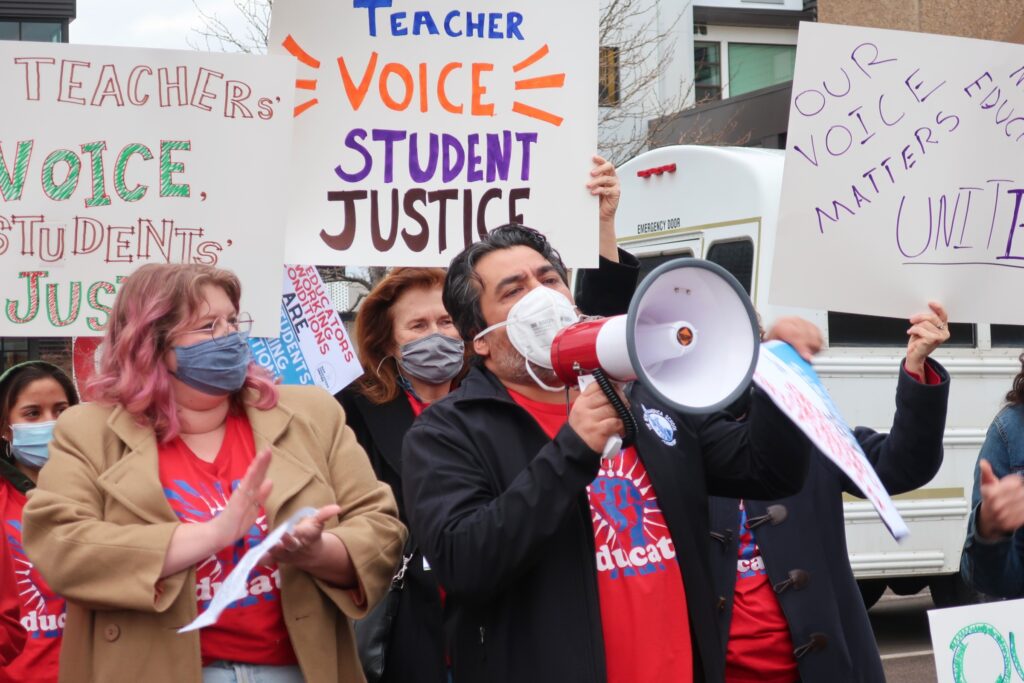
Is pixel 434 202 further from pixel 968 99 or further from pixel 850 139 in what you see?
pixel 968 99

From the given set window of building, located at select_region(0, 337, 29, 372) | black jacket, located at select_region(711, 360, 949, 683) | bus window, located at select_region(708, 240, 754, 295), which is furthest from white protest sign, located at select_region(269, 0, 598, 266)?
window of building, located at select_region(0, 337, 29, 372)

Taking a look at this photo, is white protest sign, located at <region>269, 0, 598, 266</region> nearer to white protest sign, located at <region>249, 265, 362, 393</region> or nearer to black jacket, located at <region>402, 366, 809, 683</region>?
white protest sign, located at <region>249, 265, 362, 393</region>

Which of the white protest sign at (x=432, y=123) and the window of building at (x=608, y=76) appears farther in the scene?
the window of building at (x=608, y=76)

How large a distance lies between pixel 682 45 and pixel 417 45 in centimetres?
2523

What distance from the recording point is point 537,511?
2570 mm

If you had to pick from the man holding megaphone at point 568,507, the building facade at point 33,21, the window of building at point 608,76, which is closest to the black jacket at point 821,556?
the man holding megaphone at point 568,507

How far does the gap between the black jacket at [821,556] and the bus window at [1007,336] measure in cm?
538

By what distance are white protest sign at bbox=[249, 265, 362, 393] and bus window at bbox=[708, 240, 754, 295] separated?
3.56 meters

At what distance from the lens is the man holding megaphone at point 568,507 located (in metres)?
2.60

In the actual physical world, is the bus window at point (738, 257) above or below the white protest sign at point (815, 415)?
above

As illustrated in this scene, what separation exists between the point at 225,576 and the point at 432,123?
1920 mm

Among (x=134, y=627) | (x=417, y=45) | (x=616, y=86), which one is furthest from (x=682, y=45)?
(x=134, y=627)

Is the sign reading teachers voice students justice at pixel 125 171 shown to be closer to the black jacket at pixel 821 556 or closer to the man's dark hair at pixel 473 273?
the man's dark hair at pixel 473 273

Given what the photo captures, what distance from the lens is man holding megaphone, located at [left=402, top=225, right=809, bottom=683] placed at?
102 inches
